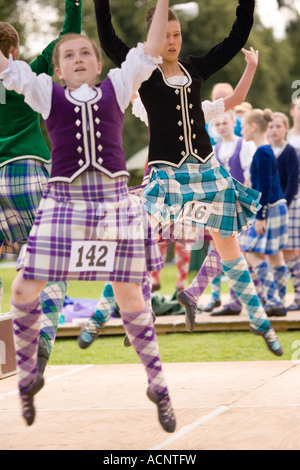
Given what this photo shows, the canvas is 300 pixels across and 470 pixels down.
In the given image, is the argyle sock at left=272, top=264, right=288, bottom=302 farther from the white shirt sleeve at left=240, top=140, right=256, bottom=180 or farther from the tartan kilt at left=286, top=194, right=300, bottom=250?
the white shirt sleeve at left=240, top=140, right=256, bottom=180

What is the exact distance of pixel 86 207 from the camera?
370cm

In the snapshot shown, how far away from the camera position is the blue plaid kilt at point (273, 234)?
8.21 m

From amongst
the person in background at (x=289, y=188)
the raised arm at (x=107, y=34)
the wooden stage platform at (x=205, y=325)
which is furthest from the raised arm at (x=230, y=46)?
the person in background at (x=289, y=188)

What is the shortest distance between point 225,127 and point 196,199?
379 cm

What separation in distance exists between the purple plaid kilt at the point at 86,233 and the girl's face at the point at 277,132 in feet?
16.9

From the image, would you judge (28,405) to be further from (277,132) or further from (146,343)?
(277,132)

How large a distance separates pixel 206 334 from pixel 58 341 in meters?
1.49

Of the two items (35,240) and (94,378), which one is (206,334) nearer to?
(94,378)

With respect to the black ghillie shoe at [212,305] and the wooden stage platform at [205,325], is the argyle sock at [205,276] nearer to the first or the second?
the wooden stage platform at [205,325]

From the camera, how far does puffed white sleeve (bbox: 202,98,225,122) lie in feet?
16.4

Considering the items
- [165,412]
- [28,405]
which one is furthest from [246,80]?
[28,405]

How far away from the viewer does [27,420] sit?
12.4 ft

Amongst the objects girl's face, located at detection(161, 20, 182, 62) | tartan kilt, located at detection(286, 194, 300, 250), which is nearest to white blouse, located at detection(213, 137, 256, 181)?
tartan kilt, located at detection(286, 194, 300, 250)
